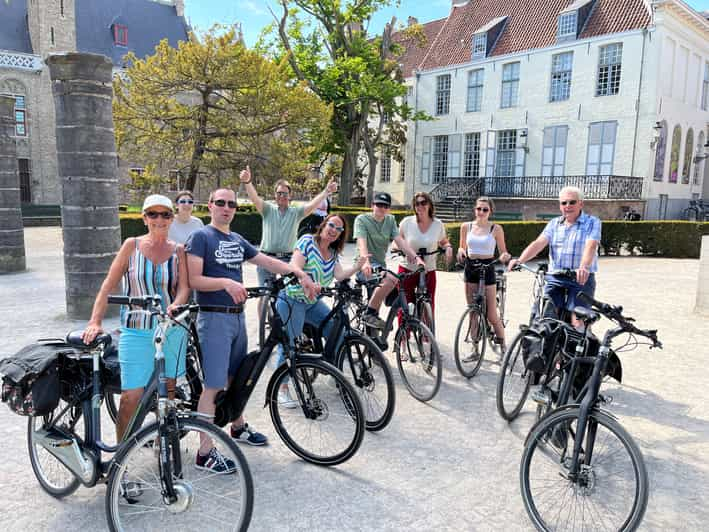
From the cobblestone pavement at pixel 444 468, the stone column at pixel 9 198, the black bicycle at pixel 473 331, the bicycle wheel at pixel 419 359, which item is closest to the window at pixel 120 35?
the stone column at pixel 9 198

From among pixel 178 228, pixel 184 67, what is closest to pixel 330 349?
pixel 178 228

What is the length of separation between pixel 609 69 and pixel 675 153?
5446mm

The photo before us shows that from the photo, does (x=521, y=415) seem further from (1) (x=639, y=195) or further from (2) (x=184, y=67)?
(1) (x=639, y=195)

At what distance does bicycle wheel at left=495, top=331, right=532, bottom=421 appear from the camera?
446 cm

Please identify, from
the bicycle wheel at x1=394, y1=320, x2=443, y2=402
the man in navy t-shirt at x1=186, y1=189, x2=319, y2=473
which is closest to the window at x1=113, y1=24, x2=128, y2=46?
the bicycle wheel at x1=394, y1=320, x2=443, y2=402

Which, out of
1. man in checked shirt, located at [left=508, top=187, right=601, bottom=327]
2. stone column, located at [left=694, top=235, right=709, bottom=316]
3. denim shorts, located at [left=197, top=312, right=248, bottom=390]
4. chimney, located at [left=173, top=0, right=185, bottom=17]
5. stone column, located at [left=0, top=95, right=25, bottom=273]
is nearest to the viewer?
denim shorts, located at [left=197, top=312, right=248, bottom=390]

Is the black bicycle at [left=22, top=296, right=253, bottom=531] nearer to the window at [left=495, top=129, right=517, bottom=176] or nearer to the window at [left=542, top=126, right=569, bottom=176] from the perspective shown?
the window at [left=542, top=126, right=569, bottom=176]

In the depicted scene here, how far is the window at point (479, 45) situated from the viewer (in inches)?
1232

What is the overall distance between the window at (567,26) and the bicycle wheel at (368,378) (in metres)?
28.3

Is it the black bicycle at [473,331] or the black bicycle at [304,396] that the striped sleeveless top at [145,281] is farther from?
the black bicycle at [473,331]

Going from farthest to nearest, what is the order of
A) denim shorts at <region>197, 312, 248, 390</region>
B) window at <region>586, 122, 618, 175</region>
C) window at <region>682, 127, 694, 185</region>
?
1. window at <region>682, 127, 694, 185</region>
2. window at <region>586, 122, 618, 175</region>
3. denim shorts at <region>197, 312, 248, 390</region>

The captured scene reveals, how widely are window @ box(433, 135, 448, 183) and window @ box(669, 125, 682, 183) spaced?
1213cm

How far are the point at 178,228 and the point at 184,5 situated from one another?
49132mm

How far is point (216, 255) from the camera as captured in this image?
3463 millimetres
